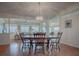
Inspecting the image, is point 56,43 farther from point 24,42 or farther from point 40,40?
point 24,42

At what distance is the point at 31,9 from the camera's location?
3844 millimetres

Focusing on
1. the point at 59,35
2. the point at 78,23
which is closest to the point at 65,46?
the point at 59,35

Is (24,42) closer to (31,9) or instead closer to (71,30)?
(31,9)

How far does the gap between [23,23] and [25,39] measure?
52cm

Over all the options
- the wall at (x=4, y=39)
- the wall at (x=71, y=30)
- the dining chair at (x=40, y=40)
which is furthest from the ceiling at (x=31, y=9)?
the wall at (x=4, y=39)

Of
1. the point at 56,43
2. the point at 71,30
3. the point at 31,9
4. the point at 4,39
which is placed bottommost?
the point at 56,43

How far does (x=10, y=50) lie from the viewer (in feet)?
12.8

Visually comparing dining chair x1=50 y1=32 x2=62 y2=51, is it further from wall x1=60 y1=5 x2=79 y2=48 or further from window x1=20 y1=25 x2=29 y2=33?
window x1=20 y1=25 x2=29 y2=33

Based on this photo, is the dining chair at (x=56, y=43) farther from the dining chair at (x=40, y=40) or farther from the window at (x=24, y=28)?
the window at (x=24, y=28)

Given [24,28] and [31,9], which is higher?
[31,9]

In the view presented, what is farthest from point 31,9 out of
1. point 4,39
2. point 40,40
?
point 4,39

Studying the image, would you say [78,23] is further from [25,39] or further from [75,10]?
[25,39]

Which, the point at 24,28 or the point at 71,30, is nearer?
the point at 24,28

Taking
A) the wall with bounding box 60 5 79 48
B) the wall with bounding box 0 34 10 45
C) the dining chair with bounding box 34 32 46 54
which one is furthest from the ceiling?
the wall with bounding box 0 34 10 45
